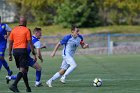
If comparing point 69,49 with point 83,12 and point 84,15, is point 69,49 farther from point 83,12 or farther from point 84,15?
point 83,12

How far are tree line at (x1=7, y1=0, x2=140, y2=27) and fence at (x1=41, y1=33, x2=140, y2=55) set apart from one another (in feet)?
31.7

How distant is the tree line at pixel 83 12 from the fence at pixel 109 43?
31.7 ft

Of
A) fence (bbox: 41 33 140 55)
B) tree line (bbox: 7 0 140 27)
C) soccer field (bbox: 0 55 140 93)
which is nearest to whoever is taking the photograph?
soccer field (bbox: 0 55 140 93)

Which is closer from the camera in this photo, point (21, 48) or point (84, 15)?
point (21, 48)

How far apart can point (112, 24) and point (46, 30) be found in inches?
253

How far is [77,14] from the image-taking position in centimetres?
4959

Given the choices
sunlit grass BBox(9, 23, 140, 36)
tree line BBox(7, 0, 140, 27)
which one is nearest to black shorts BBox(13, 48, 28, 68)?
sunlit grass BBox(9, 23, 140, 36)

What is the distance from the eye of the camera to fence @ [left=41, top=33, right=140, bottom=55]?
36844mm

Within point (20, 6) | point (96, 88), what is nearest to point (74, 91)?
point (96, 88)

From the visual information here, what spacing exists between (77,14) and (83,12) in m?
0.62

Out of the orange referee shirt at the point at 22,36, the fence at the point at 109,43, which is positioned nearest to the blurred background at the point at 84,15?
the fence at the point at 109,43

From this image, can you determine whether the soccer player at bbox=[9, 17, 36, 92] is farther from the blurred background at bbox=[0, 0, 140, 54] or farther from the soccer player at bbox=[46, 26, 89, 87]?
the blurred background at bbox=[0, 0, 140, 54]

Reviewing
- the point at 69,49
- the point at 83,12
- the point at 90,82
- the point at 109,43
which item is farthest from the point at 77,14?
the point at 69,49

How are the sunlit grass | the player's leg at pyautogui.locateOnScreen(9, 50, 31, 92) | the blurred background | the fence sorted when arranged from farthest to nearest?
the blurred background, the sunlit grass, the fence, the player's leg at pyautogui.locateOnScreen(9, 50, 31, 92)
